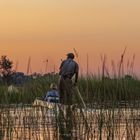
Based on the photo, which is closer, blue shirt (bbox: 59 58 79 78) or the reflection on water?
the reflection on water

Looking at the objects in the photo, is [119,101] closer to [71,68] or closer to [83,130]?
[83,130]

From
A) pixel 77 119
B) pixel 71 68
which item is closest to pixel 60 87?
pixel 71 68

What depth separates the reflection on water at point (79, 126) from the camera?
25.2 feet

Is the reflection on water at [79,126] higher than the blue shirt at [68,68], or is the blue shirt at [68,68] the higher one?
the blue shirt at [68,68]

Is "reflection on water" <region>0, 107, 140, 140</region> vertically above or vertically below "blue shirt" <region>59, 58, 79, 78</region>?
below

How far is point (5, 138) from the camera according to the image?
7.89 meters

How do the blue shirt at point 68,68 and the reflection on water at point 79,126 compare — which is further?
the blue shirt at point 68,68

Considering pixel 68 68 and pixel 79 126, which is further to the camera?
pixel 68 68

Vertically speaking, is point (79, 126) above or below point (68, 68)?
below

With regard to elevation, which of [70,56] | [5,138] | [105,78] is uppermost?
[70,56]

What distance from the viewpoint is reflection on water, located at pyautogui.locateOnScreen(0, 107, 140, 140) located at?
7684 mm

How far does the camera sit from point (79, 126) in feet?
26.2

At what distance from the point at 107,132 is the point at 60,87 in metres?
4.98

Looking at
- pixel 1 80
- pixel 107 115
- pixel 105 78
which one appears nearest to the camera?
pixel 105 78
